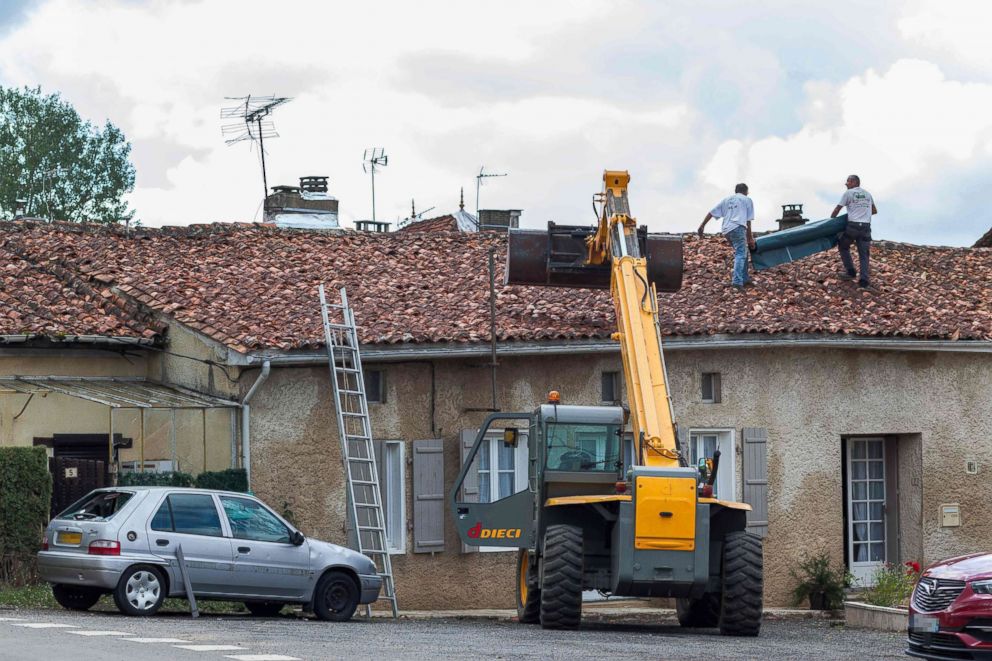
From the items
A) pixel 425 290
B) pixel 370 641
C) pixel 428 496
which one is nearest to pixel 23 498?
pixel 428 496

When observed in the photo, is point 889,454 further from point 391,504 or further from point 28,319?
point 28,319

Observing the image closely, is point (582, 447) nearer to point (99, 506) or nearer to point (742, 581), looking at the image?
point (742, 581)

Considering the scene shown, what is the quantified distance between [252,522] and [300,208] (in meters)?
14.7

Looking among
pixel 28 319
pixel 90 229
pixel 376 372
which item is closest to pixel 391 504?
pixel 376 372

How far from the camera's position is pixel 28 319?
2055 centimetres

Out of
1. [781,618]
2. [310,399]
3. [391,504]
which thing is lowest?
[781,618]

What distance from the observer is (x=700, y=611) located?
17031 mm

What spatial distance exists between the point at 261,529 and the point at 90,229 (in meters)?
9.07

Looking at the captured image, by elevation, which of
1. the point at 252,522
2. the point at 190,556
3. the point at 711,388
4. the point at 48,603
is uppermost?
the point at 711,388

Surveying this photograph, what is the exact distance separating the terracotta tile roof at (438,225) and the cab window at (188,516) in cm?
1754

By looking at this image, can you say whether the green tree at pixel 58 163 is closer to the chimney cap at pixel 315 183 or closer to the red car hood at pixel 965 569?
the chimney cap at pixel 315 183

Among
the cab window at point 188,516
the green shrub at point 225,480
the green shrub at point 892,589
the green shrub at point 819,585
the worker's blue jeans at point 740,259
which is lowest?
the green shrub at point 819,585

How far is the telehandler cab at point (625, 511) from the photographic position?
1484 cm

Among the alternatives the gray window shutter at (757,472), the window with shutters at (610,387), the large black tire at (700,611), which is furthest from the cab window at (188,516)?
the gray window shutter at (757,472)
